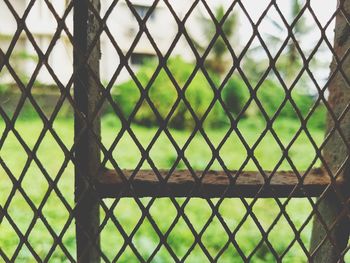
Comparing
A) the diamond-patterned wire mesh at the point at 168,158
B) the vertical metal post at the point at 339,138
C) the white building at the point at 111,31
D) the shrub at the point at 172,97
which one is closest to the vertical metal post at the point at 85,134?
the diamond-patterned wire mesh at the point at 168,158

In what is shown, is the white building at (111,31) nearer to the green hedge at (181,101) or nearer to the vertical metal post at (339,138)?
the green hedge at (181,101)

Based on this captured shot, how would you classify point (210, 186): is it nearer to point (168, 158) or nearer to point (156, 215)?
point (156, 215)

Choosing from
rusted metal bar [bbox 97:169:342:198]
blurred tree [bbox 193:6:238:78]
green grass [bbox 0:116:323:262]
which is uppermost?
blurred tree [bbox 193:6:238:78]

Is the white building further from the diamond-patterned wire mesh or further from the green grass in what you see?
the green grass

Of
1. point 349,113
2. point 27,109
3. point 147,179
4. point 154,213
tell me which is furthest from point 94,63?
point 27,109

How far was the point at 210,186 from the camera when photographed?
4.22 feet

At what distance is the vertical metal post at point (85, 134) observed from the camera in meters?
1.19

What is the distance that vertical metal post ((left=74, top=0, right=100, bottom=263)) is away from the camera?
119 centimetres

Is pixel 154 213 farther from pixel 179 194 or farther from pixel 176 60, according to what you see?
pixel 176 60

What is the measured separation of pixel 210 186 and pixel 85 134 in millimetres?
Answer: 371

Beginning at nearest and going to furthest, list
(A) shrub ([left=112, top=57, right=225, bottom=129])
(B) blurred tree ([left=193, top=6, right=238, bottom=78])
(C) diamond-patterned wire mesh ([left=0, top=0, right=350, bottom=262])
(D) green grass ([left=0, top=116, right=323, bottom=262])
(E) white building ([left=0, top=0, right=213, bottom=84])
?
(C) diamond-patterned wire mesh ([left=0, top=0, right=350, bottom=262])
(D) green grass ([left=0, top=116, right=323, bottom=262])
(A) shrub ([left=112, top=57, right=225, bottom=129])
(E) white building ([left=0, top=0, right=213, bottom=84])
(B) blurred tree ([left=193, top=6, right=238, bottom=78])

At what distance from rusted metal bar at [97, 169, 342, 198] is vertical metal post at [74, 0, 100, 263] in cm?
5

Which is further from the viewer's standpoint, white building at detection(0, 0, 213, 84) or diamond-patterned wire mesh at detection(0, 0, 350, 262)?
white building at detection(0, 0, 213, 84)

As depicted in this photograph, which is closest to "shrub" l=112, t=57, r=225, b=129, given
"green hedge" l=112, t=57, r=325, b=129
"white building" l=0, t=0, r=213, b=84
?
"green hedge" l=112, t=57, r=325, b=129
